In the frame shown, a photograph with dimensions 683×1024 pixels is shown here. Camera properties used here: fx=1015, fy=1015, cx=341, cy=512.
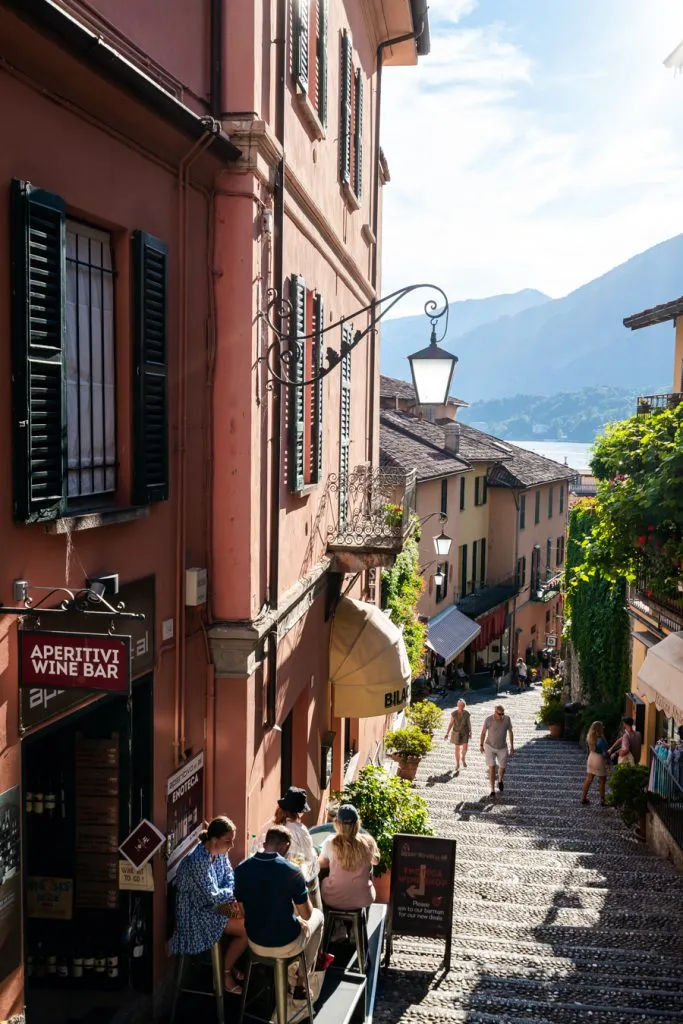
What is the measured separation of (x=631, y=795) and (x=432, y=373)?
28.4ft

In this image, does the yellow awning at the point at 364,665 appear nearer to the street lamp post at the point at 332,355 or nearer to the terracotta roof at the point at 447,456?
the street lamp post at the point at 332,355

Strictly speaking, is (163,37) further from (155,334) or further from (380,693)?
(380,693)

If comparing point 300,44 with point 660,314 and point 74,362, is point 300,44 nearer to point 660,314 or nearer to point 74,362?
point 74,362

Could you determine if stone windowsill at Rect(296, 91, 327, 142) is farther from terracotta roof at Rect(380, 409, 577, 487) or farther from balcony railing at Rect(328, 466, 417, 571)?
terracotta roof at Rect(380, 409, 577, 487)

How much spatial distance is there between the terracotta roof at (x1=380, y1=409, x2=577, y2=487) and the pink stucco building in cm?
1989

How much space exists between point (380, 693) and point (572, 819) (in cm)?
573

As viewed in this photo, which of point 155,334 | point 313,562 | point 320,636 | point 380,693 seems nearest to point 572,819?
point 380,693

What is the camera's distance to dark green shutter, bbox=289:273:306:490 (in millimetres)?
9078

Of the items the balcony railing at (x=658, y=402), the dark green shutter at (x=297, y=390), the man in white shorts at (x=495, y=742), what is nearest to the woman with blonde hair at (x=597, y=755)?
the man in white shorts at (x=495, y=742)

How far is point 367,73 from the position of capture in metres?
14.9

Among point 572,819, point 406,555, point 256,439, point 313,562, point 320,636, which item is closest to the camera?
point 256,439

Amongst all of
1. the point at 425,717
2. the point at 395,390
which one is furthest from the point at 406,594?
the point at 395,390

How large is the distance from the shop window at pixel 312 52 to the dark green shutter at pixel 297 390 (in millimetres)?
1782

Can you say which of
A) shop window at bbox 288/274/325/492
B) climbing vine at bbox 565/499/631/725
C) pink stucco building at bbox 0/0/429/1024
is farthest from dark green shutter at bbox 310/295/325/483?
climbing vine at bbox 565/499/631/725
